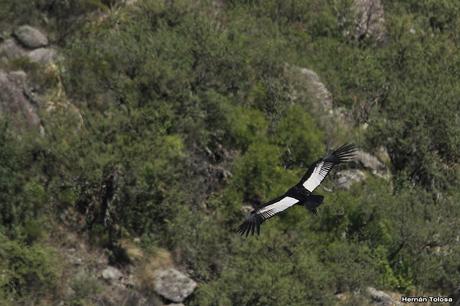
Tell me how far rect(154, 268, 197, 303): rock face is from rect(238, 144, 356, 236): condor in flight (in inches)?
544

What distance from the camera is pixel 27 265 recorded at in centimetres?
3362

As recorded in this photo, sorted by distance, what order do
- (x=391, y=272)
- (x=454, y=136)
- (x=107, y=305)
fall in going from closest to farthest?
(x=107, y=305) < (x=391, y=272) < (x=454, y=136)

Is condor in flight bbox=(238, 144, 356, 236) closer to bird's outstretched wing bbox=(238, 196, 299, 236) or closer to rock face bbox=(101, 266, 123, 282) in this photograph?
bird's outstretched wing bbox=(238, 196, 299, 236)

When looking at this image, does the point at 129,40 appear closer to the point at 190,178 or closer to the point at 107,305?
the point at 190,178

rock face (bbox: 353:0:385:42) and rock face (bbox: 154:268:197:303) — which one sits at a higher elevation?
rock face (bbox: 154:268:197:303)

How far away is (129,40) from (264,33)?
15668 mm

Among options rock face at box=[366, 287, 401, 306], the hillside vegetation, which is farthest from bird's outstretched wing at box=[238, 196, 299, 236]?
rock face at box=[366, 287, 401, 306]

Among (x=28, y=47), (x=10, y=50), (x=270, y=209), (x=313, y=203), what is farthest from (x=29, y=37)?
(x=313, y=203)

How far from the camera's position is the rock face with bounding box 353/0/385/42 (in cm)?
6988

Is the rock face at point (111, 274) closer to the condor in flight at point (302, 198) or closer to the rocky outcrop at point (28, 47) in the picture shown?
the rocky outcrop at point (28, 47)

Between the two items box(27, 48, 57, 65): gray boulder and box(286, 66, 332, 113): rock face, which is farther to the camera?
box(286, 66, 332, 113): rock face

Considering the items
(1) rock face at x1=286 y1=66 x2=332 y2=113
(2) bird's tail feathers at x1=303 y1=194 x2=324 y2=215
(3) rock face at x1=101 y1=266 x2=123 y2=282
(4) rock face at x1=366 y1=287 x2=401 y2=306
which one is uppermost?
(2) bird's tail feathers at x1=303 y1=194 x2=324 y2=215

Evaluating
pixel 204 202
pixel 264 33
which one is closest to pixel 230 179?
pixel 204 202

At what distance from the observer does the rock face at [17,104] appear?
131 feet
